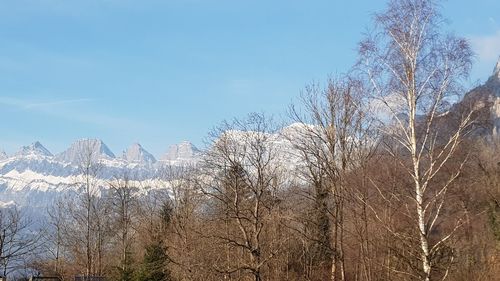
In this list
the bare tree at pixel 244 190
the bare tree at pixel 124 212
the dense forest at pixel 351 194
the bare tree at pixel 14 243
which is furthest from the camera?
the bare tree at pixel 124 212

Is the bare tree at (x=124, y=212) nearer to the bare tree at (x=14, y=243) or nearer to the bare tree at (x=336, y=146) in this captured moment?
the bare tree at (x=14, y=243)

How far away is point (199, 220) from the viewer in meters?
32.9

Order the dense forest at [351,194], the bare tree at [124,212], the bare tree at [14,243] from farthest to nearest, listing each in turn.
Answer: the bare tree at [124,212]
the bare tree at [14,243]
the dense forest at [351,194]

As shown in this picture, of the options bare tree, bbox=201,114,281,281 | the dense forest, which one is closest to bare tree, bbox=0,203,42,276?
the dense forest

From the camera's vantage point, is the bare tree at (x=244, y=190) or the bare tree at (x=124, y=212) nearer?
the bare tree at (x=244, y=190)

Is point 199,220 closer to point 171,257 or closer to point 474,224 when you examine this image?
point 171,257

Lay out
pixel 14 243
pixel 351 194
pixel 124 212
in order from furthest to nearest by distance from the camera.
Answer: pixel 124 212 < pixel 14 243 < pixel 351 194

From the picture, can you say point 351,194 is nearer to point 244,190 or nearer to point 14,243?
point 244,190

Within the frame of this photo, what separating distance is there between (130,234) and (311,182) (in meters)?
23.7

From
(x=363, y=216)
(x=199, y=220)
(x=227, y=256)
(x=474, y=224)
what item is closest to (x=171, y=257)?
(x=199, y=220)

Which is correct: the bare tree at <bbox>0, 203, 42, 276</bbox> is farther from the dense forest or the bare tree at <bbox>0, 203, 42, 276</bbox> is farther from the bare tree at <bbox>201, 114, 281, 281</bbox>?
the bare tree at <bbox>201, 114, 281, 281</bbox>

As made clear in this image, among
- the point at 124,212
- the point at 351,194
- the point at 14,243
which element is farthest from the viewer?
the point at 124,212

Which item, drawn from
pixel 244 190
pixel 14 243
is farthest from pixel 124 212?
pixel 244 190

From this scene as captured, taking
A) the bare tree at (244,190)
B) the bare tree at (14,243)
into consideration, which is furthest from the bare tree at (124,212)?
the bare tree at (244,190)
